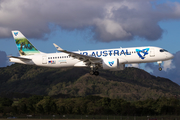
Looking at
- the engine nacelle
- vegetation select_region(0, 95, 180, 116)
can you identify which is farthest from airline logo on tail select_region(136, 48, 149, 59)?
vegetation select_region(0, 95, 180, 116)

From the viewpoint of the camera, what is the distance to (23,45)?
208 feet

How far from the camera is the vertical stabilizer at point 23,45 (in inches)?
2447

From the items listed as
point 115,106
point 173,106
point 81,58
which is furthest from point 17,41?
point 173,106

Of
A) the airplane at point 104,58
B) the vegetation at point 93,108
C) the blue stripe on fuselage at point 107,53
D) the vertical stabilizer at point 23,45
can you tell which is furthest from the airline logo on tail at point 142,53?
the vegetation at point 93,108

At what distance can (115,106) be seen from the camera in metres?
120

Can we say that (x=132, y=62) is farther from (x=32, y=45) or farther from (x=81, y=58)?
(x=32, y=45)

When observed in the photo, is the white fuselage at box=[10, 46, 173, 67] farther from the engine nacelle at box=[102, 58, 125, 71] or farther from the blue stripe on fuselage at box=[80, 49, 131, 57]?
the engine nacelle at box=[102, 58, 125, 71]

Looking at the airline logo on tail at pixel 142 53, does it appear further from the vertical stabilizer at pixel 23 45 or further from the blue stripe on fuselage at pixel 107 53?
the vertical stabilizer at pixel 23 45

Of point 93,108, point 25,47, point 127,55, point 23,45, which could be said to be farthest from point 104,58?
point 93,108

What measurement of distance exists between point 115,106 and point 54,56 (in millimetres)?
69650

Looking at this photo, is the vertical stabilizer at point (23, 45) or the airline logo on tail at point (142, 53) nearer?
the airline logo on tail at point (142, 53)

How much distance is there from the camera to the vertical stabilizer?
6216 centimetres

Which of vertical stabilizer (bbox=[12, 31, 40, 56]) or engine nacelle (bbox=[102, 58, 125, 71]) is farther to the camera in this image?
vertical stabilizer (bbox=[12, 31, 40, 56])

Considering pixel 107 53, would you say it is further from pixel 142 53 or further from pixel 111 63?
pixel 142 53
